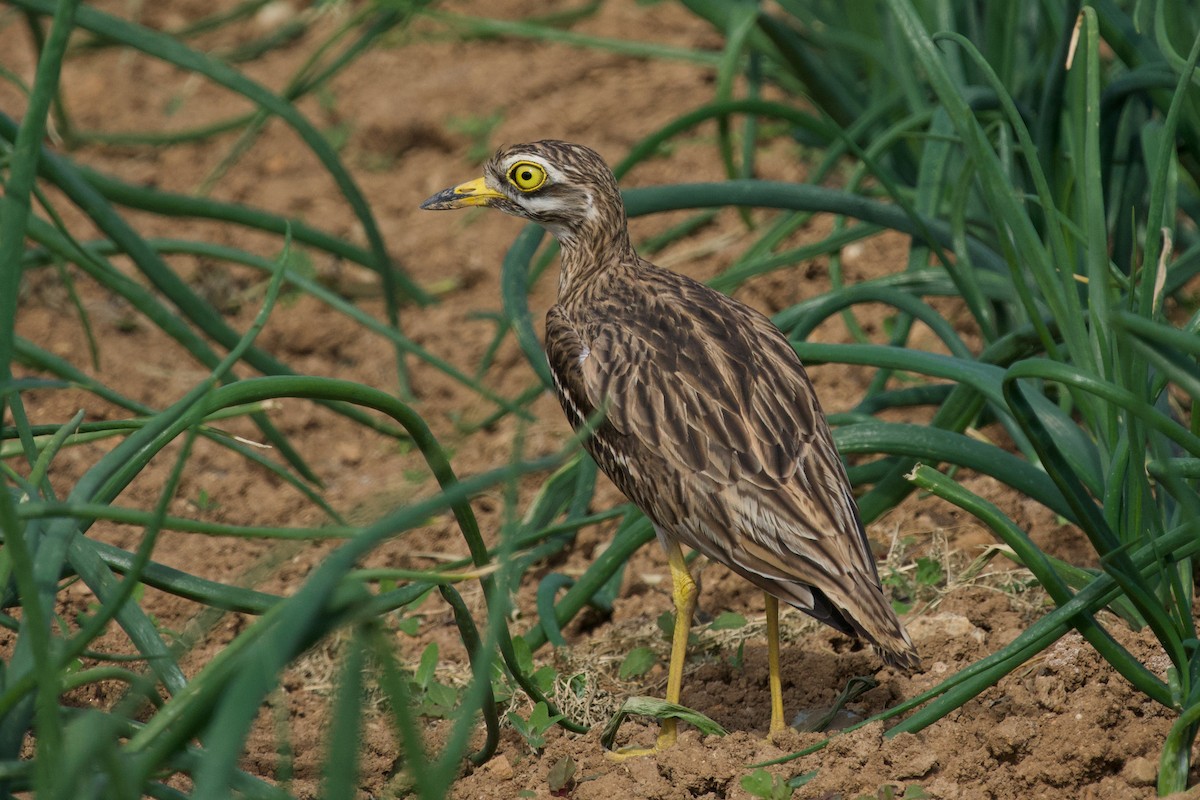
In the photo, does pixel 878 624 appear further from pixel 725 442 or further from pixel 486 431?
pixel 486 431

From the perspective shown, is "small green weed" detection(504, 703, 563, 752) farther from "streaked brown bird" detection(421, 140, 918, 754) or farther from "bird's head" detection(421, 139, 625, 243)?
"bird's head" detection(421, 139, 625, 243)

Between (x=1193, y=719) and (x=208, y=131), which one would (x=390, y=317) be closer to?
(x=208, y=131)

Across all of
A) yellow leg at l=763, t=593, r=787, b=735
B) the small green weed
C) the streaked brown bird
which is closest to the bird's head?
the streaked brown bird

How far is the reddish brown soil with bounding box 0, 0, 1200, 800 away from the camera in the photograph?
109 inches

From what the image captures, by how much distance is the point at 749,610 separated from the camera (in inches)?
147

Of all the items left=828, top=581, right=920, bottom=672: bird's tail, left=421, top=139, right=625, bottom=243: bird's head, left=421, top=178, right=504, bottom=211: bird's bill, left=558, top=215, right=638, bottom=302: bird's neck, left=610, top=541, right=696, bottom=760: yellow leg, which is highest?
left=421, top=178, right=504, bottom=211: bird's bill

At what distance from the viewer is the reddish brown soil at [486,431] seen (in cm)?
277

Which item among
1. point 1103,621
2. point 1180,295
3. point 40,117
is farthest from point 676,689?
point 1180,295

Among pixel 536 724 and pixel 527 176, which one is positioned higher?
pixel 527 176

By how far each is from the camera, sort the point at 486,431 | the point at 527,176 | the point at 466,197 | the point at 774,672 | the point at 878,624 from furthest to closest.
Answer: the point at 486,431, the point at 466,197, the point at 527,176, the point at 774,672, the point at 878,624

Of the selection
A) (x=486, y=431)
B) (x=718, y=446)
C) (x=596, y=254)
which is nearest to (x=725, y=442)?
(x=718, y=446)

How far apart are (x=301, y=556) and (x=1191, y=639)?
8.56 feet

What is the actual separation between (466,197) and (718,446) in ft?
4.09

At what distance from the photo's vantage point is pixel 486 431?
5.15m
